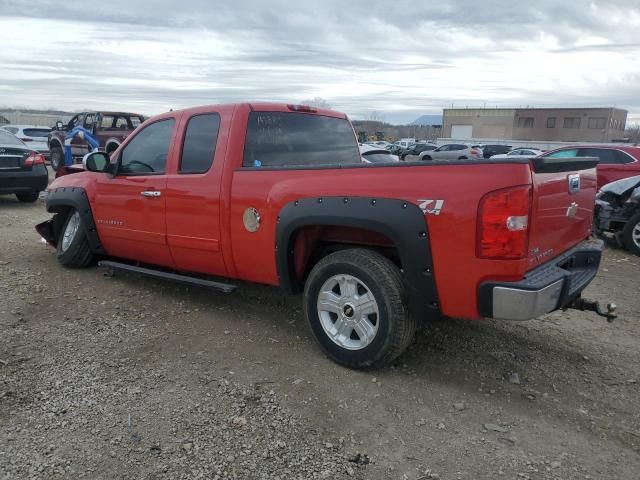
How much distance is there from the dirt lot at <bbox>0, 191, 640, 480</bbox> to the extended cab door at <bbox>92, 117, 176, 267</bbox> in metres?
0.55

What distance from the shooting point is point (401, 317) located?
338 cm

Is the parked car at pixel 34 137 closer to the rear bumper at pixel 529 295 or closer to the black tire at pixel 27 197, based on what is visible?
the black tire at pixel 27 197

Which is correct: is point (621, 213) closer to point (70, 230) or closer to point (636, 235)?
point (636, 235)

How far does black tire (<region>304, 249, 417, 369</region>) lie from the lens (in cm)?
338

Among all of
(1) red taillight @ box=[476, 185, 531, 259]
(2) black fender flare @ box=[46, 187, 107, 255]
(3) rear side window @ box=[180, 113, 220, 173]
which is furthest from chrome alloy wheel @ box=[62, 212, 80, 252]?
(1) red taillight @ box=[476, 185, 531, 259]

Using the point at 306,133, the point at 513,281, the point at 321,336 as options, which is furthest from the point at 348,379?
the point at 306,133

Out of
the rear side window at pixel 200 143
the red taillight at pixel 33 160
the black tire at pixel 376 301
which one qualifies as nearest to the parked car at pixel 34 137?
the red taillight at pixel 33 160

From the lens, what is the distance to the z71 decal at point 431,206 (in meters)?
3.06

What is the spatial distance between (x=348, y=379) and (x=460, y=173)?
1.54 meters

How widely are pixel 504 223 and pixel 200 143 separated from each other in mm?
2686

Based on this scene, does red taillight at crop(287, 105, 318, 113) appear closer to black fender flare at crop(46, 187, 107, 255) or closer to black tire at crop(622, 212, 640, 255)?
black fender flare at crop(46, 187, 107, 255)

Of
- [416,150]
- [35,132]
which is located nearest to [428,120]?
[416,150]

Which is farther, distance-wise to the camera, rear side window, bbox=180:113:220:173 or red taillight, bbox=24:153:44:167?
red taillight, bbox=24:153:44:167

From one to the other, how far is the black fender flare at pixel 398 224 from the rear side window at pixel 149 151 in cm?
178
